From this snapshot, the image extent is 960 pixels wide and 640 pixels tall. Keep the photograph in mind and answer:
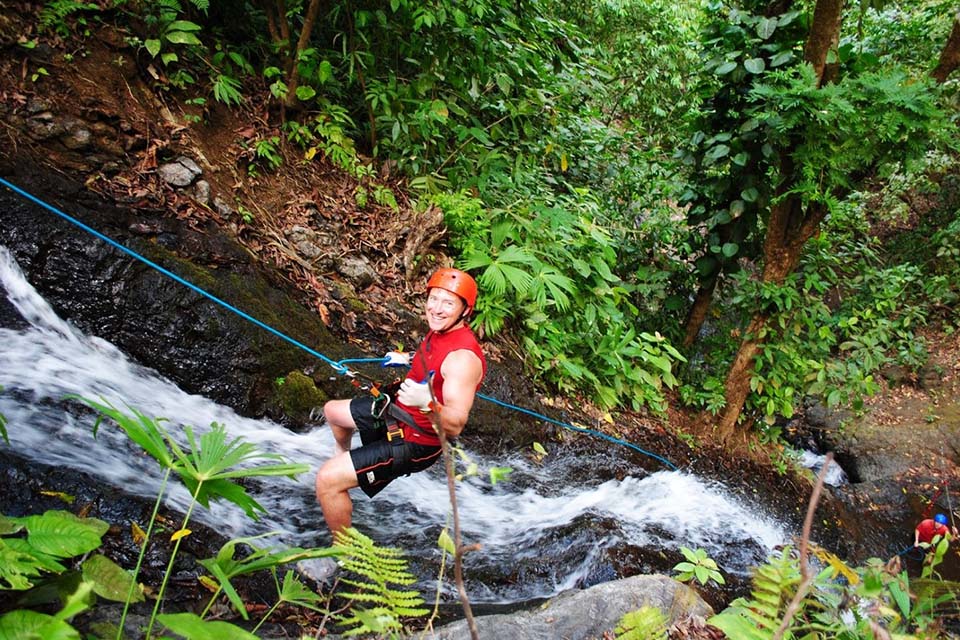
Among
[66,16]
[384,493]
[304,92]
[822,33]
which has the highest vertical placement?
[822,33]

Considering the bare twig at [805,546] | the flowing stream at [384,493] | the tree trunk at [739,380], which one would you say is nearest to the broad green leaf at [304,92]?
the flowing stream at [384,493]

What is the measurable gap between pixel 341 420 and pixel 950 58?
239 inches

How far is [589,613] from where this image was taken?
2.84 meters

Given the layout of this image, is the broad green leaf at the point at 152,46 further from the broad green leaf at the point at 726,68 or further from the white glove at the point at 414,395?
the broad green leaf at the point at 726,68

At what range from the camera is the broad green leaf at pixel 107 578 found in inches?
85.0

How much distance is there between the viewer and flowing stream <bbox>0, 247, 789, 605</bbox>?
3459 millimetres

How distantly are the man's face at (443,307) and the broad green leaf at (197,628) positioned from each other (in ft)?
6.13

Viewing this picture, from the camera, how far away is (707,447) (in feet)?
23.3

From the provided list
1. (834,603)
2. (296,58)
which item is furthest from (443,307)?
(296,58)

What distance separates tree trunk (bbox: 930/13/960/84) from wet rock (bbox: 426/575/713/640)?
17.5ft

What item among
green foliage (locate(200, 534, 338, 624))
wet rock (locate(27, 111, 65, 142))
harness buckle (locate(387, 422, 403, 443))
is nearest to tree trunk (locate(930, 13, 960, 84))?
harness buckle (locate(387, 422, 403, 443))

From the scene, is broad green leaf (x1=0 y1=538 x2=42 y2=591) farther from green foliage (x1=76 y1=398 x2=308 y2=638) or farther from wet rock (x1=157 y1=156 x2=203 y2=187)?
wet rock (x1=157 y1=156 x2=203 y2=187)

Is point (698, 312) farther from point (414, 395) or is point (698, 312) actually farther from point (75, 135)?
point (75, 135)

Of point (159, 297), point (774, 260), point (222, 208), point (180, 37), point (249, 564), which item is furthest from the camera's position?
point (774, 260)
